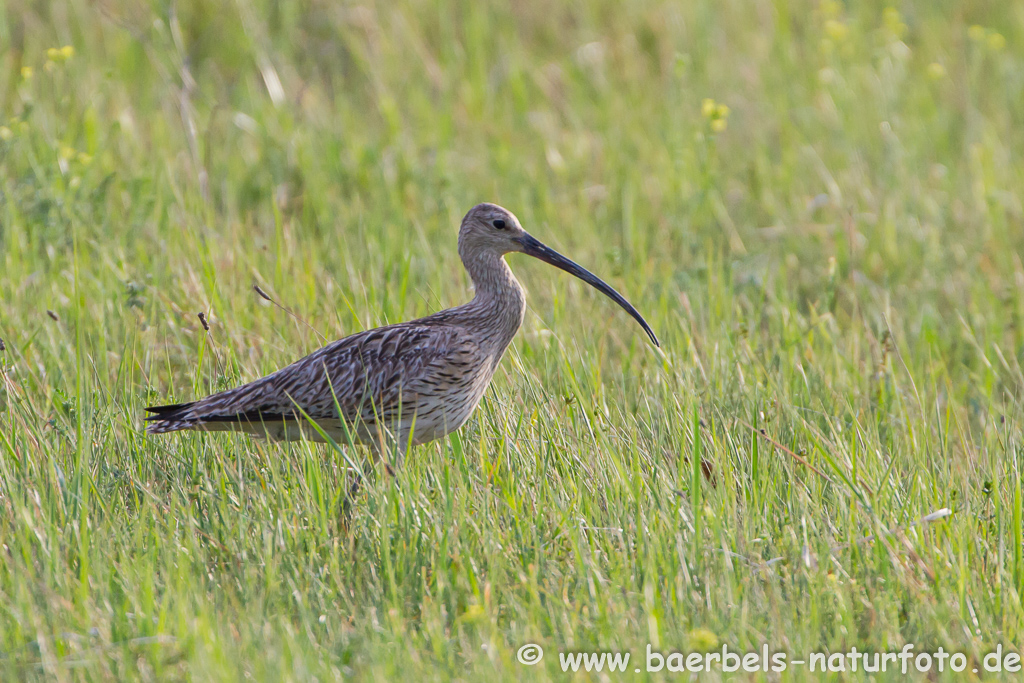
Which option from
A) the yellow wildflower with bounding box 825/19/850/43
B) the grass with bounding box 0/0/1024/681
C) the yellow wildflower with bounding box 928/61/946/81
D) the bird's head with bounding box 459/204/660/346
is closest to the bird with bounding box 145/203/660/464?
the grass with bounding box 0/0/1024/681

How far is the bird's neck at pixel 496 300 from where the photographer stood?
15.2ft

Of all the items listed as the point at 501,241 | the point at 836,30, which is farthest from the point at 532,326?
the point at 836,30

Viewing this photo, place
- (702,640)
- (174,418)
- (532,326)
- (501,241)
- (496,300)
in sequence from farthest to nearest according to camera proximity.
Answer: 1. (532,326)
2. (501,241)
3. (496,300)
4. (174,418)
5. (702,640)

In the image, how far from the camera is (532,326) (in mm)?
5473

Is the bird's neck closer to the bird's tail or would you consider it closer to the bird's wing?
the bird's wing

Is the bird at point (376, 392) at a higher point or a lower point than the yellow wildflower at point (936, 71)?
lower

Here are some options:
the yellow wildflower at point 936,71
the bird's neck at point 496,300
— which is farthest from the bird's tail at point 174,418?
the yellow wildflower at point 936,71

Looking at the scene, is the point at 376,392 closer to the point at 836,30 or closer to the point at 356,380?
the point at 356,380

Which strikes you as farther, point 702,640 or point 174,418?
point 174,418

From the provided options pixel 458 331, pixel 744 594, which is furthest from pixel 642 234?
pixel 744 594

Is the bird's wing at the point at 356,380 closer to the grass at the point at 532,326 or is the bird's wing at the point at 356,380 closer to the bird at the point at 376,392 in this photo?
the bird at the point at 376,392

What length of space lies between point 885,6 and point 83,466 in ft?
31.1

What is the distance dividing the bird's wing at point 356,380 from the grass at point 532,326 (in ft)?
0.65

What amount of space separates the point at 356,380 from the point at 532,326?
4.20ft
